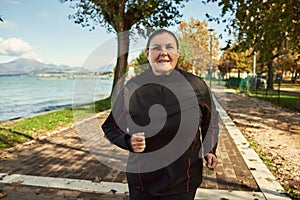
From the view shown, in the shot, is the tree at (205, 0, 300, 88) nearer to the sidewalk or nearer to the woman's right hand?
the sidewalk

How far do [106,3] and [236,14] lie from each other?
237 inches

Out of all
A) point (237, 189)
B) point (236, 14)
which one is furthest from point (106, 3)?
point (237, 189)

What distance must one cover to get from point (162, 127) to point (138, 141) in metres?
0.22

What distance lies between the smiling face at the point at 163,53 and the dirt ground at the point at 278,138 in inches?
136

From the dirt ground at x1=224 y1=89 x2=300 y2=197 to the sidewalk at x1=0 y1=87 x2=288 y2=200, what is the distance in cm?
32

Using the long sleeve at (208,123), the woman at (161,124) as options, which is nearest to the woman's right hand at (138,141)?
the woman at (161,124)

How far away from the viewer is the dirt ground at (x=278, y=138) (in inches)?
210

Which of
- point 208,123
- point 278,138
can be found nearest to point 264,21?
point 278,138

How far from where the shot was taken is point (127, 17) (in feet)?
57.3

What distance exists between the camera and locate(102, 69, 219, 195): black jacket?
6.61ft

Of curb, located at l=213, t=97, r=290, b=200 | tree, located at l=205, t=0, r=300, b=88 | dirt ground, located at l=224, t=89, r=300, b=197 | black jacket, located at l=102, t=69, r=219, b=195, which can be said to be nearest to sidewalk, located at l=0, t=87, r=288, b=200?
curb, located at l=213, t=97, r=290, b=200

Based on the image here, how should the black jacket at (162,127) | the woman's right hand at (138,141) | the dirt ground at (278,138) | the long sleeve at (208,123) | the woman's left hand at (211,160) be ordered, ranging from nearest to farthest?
the woman's right hand at (138,141) → the black jacket at (162,127) → the long sleeve at (208,123) → the woman's left hand at (211,160) → the dirt ground at (278,138)

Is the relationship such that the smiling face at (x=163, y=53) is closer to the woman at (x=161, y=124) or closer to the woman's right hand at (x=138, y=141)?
the woman at (x=161, y=124)

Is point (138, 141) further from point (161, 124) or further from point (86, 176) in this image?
point (86, 176)
